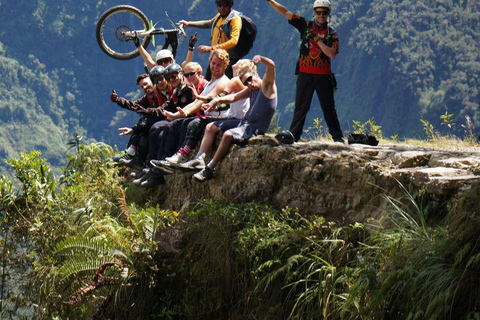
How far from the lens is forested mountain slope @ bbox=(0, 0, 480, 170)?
83375mm

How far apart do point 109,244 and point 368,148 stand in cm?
245

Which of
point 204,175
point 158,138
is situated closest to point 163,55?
point 158,138

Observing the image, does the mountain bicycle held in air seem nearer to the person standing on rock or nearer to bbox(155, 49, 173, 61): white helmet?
bbox(155, 49, 173, 61): white helmet

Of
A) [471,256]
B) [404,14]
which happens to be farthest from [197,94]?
[404,14]

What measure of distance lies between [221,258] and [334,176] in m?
1.13

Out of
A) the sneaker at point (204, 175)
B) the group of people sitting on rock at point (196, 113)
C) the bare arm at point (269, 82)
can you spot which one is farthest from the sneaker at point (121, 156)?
the bare arm at point (269, 82)

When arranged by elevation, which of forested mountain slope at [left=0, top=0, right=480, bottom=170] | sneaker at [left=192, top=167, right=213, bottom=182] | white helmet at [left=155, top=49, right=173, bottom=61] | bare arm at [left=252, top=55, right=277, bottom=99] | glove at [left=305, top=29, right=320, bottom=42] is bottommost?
forested mountain slope at [left=0, top=0, right=480, bottom=170]

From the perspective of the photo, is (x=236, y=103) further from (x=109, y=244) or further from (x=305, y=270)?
(x=305, y=270)

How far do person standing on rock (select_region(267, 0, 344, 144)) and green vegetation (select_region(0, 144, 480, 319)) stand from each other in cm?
155

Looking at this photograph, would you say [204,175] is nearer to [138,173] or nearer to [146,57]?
[138,173]

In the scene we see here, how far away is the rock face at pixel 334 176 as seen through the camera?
623cm

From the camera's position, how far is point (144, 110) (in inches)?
385

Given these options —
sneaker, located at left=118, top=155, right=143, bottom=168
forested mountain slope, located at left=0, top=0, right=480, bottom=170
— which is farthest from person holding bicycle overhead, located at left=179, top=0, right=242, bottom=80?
forested mountain slope, located at left=0, top=0, right=480, bottom=170

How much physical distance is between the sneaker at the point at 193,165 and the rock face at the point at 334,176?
18 centimetres
